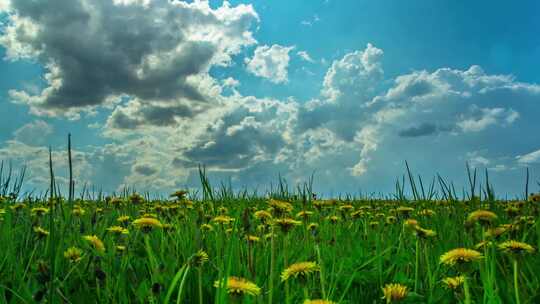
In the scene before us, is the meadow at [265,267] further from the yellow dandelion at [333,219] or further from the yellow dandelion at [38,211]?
the yellow dandelion at [333,219]

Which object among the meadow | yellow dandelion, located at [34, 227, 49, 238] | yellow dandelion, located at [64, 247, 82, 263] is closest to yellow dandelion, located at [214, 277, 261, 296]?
the meadow

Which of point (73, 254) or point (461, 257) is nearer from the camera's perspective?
point (461, 257)

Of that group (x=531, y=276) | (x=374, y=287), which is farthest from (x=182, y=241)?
(x=531, y=276)

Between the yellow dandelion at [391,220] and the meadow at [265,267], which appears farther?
the yellow dandelion at [391,220]

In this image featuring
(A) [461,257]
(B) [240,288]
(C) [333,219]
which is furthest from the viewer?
(C) [333,219]

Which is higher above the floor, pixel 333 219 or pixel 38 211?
pixel 38 211

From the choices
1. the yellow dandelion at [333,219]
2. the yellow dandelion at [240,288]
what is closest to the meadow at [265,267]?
the yellow dandelion at [240,288]

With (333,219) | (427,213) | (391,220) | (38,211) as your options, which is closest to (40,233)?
(38,211)

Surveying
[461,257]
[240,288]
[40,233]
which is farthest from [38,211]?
[461,257]

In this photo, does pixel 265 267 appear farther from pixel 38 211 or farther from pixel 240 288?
pixel 38 211

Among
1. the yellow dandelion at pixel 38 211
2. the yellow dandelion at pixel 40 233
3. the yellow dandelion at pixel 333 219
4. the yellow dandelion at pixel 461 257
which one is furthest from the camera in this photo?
the yellow dandelion at pixel 333 219

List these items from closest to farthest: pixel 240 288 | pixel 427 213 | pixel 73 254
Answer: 1. pixel 240 288
2. pixel 73 254
3. pixel 427 213

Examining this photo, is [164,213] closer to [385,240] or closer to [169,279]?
[385,240]

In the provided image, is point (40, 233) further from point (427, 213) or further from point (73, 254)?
point (427, 213)
